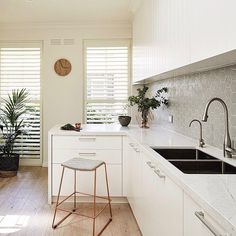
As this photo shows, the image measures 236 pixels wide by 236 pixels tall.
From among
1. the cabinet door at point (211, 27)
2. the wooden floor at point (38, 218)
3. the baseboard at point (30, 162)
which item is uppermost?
the cabinet door at point (211, 27)

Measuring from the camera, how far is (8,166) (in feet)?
15.4

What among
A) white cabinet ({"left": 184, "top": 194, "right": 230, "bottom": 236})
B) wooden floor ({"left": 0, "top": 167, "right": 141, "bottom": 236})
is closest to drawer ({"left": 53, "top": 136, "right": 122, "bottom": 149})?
wooden floor ({"left": 0, "top": 167, "right": 141, "bottom": 236})

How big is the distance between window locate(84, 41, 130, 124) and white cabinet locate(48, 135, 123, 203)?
6.48ft

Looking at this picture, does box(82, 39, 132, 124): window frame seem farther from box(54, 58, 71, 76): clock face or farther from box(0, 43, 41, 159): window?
box(0, 43, 41, 159): window

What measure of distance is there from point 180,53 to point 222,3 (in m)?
0.68

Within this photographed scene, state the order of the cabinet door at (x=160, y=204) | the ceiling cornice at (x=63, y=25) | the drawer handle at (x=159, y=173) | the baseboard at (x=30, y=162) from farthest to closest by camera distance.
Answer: the baseboard at (x=30, y=162)
the ceiling cornice at (x=63, y=25)
the drawer handle at (x=159, y=173)
the cabinet door at (x=160, y=204)

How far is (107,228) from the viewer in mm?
2859

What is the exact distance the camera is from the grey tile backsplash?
209 centimetres

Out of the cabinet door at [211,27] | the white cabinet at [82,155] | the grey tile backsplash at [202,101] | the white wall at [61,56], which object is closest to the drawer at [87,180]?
the white cabinet at [82,155]

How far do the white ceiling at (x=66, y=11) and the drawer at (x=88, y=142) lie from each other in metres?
1.88

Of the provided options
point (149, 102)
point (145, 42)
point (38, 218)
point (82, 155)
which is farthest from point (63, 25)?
point (38, 218)

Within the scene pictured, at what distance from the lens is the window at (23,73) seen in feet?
17.6

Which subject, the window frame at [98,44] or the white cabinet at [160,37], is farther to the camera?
the window frame at [98,44]

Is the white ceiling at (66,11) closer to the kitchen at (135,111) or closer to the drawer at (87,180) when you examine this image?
the kitchen at (135,111)
